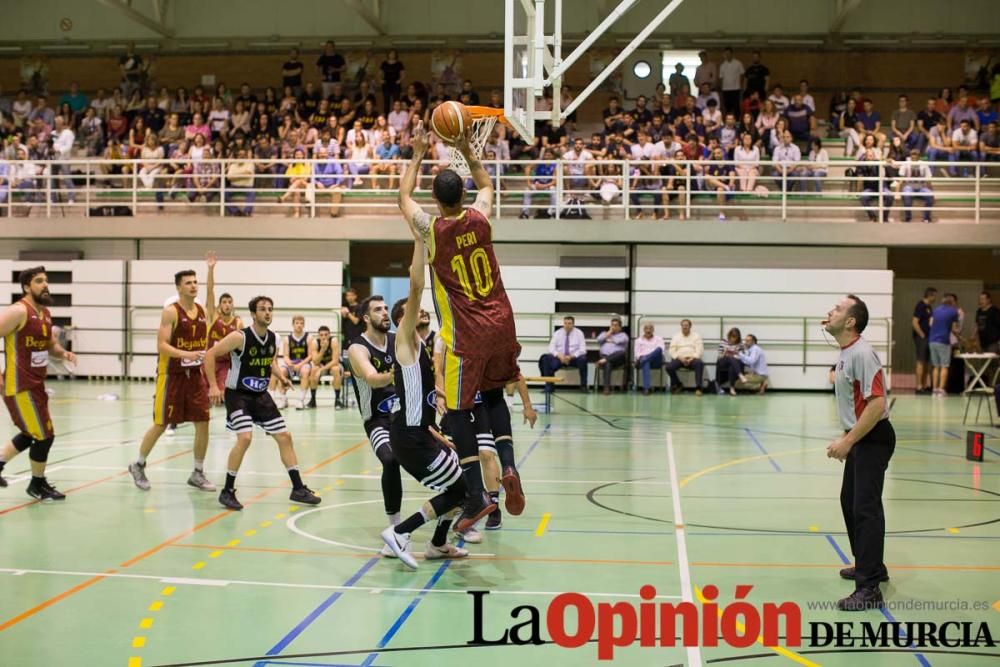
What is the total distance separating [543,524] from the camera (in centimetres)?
823

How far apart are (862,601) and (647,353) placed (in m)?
15.5

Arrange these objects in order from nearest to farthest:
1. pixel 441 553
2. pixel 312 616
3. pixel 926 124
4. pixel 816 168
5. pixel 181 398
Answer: pixel 312 616 → pixel 441 553 → pixel 181 398 → pixel 816 168 → pixel 926 124

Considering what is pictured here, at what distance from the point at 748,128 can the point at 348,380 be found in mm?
10471

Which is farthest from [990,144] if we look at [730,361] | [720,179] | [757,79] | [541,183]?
[541,183]

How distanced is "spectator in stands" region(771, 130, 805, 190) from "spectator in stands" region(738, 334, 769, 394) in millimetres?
3337

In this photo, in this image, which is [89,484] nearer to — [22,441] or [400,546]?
[22,441]

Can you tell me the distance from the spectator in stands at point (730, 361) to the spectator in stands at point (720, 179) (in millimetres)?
2493

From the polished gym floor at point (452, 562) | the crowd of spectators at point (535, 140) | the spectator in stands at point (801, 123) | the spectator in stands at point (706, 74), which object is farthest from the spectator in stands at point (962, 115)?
the polished gym floor at point (452, 562)

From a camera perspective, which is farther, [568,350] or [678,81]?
[678,81]

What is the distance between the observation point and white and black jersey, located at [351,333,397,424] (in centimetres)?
745

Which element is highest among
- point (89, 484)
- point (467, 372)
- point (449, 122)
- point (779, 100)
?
point (779, 100)

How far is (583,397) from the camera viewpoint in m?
20.2

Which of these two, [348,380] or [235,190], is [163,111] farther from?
[348,380]

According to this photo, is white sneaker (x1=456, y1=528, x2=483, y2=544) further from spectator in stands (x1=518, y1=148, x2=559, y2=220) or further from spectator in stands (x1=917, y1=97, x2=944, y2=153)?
spectator in stands (x1=917, y1=97, x2=944, y2=153)
